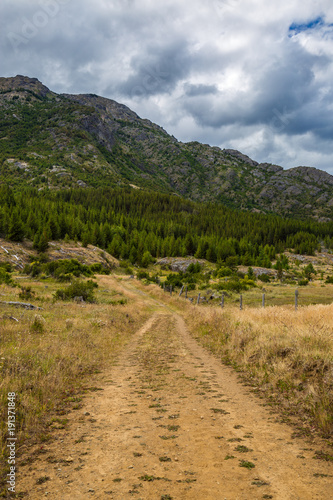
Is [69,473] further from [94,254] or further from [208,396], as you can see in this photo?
[94,254]

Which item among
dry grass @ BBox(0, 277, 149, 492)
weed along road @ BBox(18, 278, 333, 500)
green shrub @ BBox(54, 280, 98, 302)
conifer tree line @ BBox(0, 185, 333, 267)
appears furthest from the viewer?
conifer tree line @ BBox(0, 185, 333, 267)

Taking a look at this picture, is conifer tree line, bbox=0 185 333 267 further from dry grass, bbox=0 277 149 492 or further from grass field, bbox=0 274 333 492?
grass field, bbox=0 274 333 492

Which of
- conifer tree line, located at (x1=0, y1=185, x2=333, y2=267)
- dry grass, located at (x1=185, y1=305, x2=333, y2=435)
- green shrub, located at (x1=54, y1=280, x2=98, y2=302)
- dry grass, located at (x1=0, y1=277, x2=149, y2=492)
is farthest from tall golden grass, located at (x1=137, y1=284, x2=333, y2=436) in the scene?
conifer tree line, located at (x1=0, y1=185, x2=333, y2=267)

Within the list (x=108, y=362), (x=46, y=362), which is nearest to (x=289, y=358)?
(x=108, y=362)

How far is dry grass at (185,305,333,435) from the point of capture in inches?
253

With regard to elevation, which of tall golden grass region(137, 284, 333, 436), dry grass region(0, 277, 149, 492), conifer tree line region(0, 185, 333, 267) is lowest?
dry grass region(0, 277, 149, 492)

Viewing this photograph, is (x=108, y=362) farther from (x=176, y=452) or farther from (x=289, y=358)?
(x=176, y=452)

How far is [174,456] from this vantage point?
4.89 meters

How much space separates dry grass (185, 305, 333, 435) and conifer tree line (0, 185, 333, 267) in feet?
204

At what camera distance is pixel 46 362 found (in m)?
8.88

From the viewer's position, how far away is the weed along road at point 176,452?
3.97m

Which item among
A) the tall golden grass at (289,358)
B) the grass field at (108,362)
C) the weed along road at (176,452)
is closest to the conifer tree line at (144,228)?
the grass field at (108,362)

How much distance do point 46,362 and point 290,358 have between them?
810 centimetres

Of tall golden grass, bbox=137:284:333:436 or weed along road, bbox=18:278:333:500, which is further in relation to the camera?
tall golden grass, bbox=137:284:333:436
